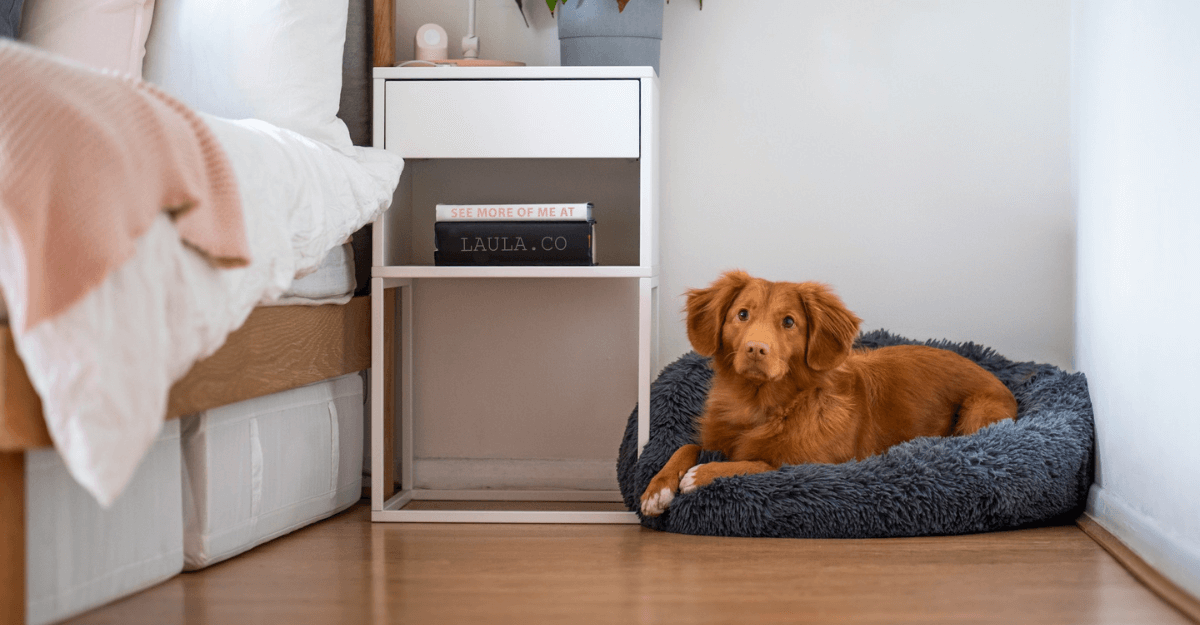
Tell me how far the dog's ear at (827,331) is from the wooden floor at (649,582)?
12.7 inches

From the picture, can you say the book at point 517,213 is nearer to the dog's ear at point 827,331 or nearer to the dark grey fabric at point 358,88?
the dark grey fabric at point 358,88

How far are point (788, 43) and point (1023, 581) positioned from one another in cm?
134

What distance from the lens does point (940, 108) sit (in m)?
2.11

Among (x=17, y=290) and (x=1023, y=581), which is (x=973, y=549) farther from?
(x=17, y=290)

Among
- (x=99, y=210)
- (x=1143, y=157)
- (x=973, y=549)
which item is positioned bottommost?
(x=973, y=549)

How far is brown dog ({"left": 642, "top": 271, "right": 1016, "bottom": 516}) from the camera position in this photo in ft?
5.21

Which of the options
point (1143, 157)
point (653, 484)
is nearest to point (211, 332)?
point (653, 484)

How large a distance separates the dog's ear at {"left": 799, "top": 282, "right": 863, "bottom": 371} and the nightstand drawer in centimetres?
47

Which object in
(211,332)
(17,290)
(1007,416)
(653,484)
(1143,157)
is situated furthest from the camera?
(1007,416)

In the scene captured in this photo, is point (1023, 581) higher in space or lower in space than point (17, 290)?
lower

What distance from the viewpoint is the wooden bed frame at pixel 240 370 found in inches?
36.0

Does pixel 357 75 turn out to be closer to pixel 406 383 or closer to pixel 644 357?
pixel 406 383

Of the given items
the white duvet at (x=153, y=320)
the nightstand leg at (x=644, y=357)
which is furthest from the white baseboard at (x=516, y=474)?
the white duvet at (x=153, y=320)

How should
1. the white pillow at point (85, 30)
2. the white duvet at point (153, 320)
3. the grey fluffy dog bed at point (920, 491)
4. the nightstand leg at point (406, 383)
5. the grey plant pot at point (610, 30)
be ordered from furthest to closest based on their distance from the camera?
the nightstand leg at point (406, 383) → the grey plant pot at point (610, 30) → the white pillow at point (85, 30) → the grey fluffy dog bed at point (920, 491) → the white duvet at point (153, 320)
